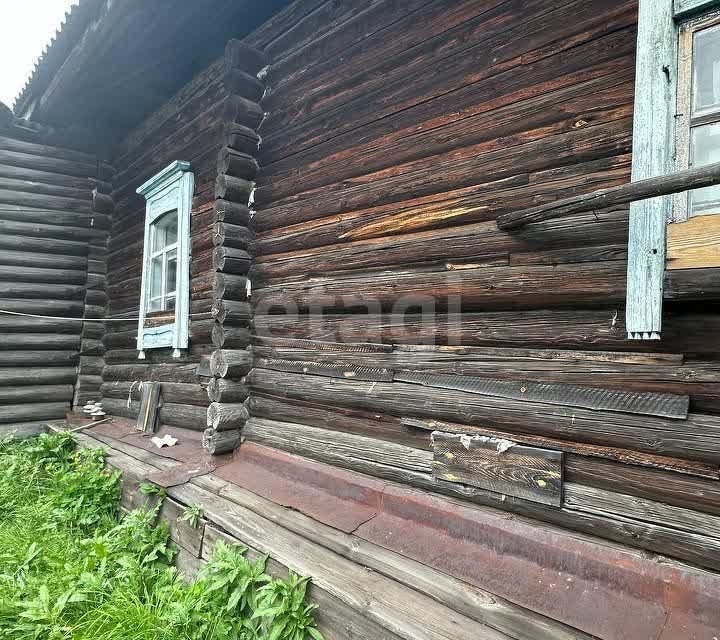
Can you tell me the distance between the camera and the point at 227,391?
348cm

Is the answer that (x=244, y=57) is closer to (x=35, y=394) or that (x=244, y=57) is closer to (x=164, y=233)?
(x=164, y=233)

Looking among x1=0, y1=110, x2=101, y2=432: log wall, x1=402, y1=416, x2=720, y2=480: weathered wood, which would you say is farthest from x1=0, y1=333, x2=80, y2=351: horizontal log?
x1=402, y1=416, x2=720, y2=480: weathered wood

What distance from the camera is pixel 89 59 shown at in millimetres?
4535

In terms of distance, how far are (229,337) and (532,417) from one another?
95.4 inches

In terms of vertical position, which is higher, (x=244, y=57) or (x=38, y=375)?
(x=244, y=57)

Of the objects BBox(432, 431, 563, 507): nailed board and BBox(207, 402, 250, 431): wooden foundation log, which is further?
BBox(207, 402, 250, 431): wooden foundation log

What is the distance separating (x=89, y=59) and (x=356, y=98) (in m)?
3.37

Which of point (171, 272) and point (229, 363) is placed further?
point (171, 272)

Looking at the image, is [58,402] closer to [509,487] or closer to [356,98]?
[356,98]

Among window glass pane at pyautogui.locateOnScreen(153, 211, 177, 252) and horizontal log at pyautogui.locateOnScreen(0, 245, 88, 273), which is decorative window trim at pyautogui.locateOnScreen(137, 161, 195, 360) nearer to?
window glass pane at pyautogui.locateOnScreen(153, 211, 177, 252)

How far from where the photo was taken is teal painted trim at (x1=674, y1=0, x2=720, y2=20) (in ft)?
5.17

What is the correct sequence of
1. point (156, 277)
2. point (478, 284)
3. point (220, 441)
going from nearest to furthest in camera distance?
point (478, 284)
point (220, 441)
point (156, 277)

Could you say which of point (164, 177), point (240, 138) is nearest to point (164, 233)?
point (164, 177)

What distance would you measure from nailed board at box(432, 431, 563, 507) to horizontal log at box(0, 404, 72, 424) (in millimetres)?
6068
